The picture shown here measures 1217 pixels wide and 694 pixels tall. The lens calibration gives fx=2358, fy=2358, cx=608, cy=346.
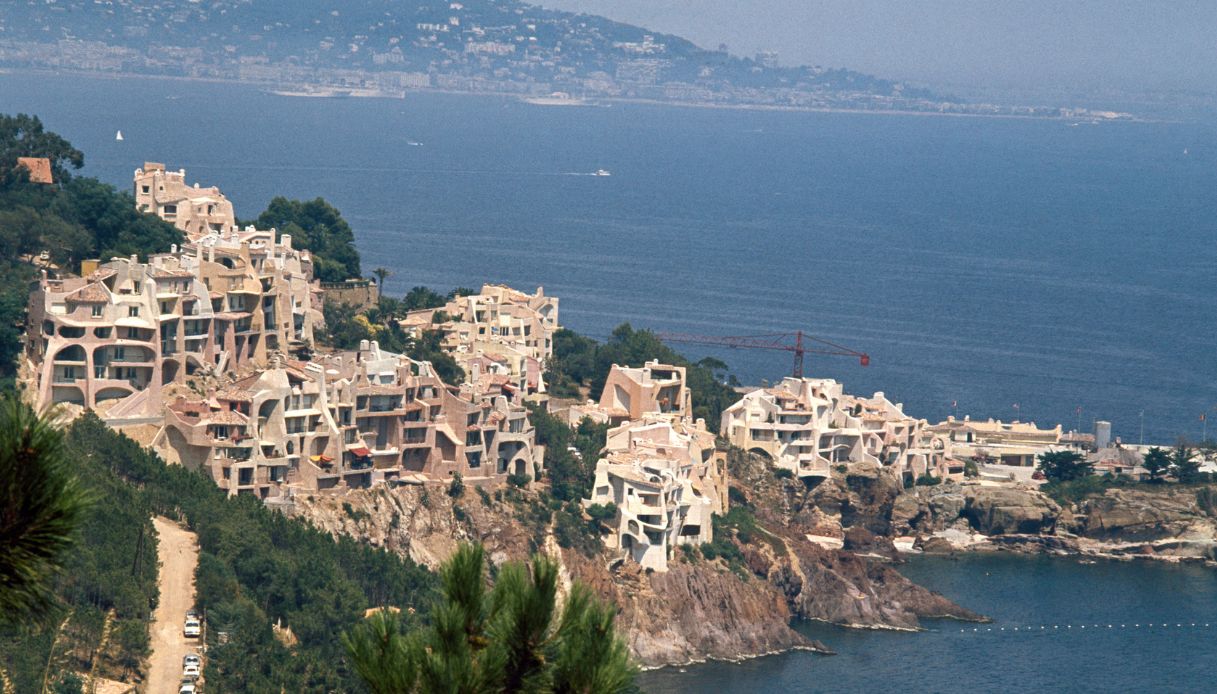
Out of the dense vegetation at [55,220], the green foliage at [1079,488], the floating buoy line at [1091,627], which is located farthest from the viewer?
the green foliage at [1079,488]

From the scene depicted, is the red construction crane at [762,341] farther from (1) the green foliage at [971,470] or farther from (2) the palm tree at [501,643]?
(2) the palm tree at [501,643]

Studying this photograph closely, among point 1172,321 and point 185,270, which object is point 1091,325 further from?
point 185,270

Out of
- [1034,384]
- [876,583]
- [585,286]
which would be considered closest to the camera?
[876,583]

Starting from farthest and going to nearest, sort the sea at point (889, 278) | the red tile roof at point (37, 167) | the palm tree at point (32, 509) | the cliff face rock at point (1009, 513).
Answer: the cliff face rock at point (1009, 513) < the red tile roof at point (37, 167) < the sea at point (889, 278) < the palm tree at point (32, 509)

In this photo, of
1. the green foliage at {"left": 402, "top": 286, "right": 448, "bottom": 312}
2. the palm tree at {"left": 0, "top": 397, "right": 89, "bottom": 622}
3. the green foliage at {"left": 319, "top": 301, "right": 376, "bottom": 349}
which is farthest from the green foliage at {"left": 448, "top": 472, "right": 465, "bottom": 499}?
the palm tree at {"left": 0, "top": 397, "right": 89, "bottom": 622}

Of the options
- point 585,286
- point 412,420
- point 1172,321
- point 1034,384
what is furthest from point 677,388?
point 1172,321

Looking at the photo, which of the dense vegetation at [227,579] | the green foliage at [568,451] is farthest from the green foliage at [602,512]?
the dense vegetation at [227,579]

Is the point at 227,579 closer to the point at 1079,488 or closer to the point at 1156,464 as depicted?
the point at 1079,488

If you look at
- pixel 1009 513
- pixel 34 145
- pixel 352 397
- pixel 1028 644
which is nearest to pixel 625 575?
pixel 352 397
